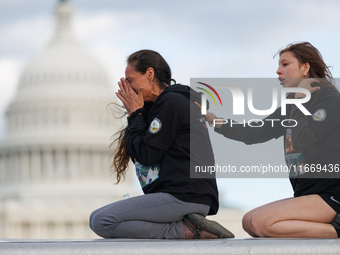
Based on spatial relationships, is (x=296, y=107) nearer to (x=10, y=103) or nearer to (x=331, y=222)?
(x=331, y=222)

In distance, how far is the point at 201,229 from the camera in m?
4.06

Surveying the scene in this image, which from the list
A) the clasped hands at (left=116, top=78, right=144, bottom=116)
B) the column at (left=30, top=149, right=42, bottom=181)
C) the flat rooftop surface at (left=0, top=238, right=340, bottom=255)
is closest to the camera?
the flat rooftop surface at (left=0, top=238, right=340, bottom=255)

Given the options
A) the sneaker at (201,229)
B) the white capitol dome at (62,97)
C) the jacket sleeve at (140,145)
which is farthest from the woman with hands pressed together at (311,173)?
the white capitol dome at (62,97)

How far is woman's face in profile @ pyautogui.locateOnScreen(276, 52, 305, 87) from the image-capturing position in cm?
441

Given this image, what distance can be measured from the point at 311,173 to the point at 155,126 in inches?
42.2

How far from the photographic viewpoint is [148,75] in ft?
14.6

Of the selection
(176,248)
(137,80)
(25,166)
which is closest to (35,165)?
(25,166)

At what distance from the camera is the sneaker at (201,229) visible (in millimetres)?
4023

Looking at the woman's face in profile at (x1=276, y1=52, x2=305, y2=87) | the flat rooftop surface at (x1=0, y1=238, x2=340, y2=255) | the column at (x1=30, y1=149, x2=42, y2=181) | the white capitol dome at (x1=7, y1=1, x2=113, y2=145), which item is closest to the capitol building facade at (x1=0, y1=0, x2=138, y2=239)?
the column at (x1=30, y1=149, x2=42, y2=181)

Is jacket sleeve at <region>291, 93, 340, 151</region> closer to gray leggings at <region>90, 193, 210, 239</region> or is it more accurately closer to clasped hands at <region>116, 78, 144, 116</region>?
gray leggings at <region>90, 193, 210, 239</region>

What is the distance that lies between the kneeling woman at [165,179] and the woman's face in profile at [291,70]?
67 cm

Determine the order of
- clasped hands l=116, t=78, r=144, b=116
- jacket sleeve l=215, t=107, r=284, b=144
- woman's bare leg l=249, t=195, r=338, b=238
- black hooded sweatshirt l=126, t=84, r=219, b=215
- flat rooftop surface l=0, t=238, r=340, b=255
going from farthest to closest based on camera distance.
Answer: jacket sleeve l=215, t=107, r=284, b=144 → clasped hands l=116, t=78, r=144, b=116 → black hooded sweatshirt l=126, t=84, r=219, b=215 → woman's bare leg l=249, t=195, r=338, b=238 → flat rooftop surface l=0, t=238, r=340, b=255

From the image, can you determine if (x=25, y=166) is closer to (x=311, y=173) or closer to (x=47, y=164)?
(x=47, y=164)

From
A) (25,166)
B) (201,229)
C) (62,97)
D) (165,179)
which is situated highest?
(62,97)
